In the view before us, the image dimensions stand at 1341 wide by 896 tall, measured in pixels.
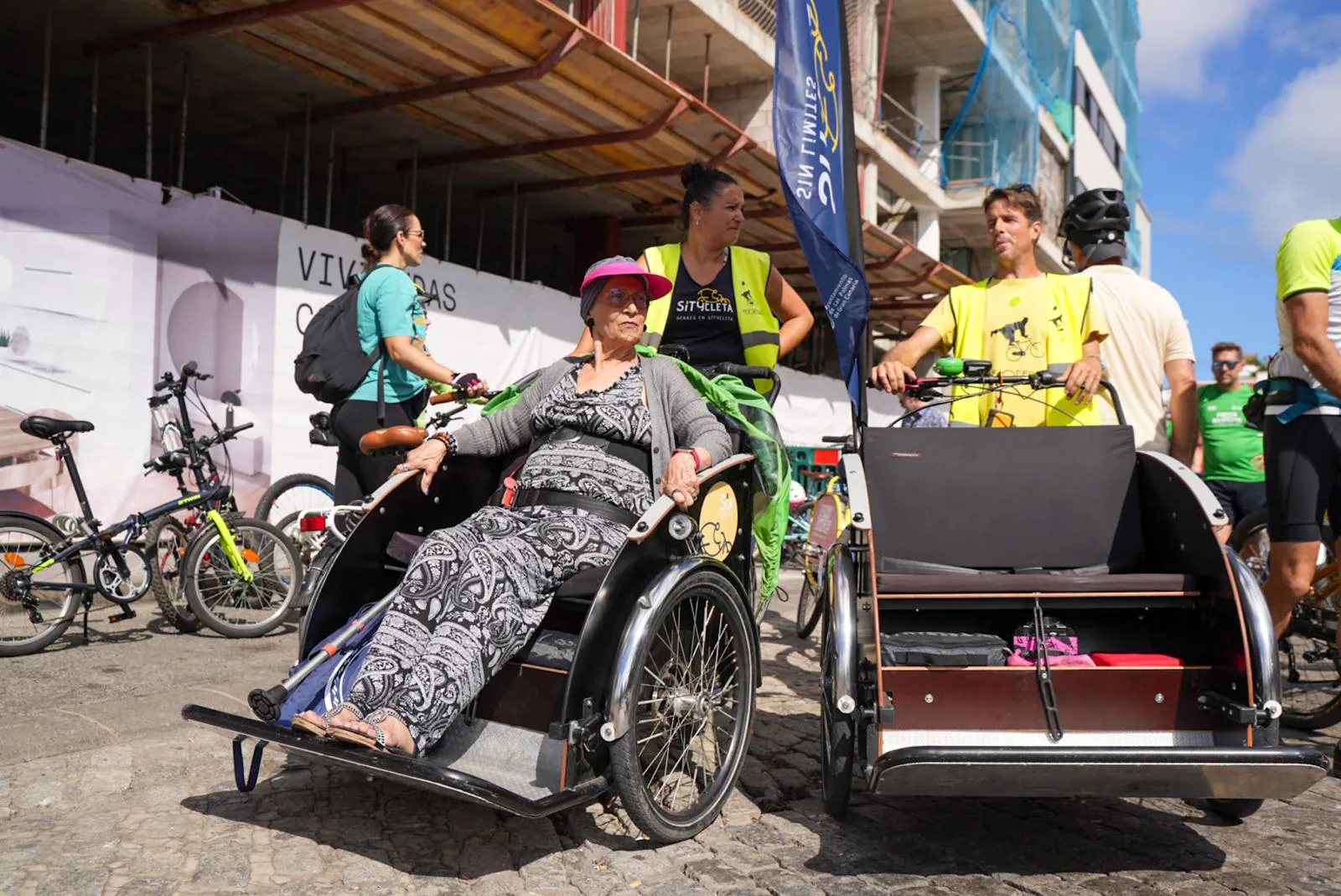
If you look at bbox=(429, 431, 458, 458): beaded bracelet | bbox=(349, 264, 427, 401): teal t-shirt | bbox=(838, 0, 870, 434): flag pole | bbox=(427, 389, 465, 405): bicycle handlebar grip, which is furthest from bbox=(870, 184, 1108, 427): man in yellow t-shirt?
bbox=(349, 264, 427, 401): teal t-shirt

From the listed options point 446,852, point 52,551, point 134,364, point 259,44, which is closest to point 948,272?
point 259,44

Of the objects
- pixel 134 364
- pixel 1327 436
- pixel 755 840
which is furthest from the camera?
pixel 134 364

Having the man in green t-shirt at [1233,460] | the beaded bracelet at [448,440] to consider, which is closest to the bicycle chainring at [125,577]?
the beaded bracelet at [448,440]

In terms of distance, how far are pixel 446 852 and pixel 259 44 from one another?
7406mm

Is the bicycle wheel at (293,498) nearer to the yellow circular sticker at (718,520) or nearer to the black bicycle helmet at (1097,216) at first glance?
the yellow circular sticker at (718,520)

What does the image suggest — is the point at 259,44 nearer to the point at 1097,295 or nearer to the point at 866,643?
the point at 1097,295

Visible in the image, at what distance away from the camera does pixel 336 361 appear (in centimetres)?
501

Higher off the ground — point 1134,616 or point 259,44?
point 259,44

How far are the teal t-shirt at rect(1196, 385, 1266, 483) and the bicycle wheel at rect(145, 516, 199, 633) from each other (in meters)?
6.98

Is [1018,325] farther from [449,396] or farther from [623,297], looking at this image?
[449,396]

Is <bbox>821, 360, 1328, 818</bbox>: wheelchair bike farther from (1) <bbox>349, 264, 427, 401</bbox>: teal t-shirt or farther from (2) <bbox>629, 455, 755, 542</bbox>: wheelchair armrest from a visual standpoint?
(1) <bbox>349, 264, 427, 401</bbox>: teal t-shirt

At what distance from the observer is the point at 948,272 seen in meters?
17.9

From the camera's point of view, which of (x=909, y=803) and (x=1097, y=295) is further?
(x=1097, y=295)

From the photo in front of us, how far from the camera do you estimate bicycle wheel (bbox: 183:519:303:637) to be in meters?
5.75
